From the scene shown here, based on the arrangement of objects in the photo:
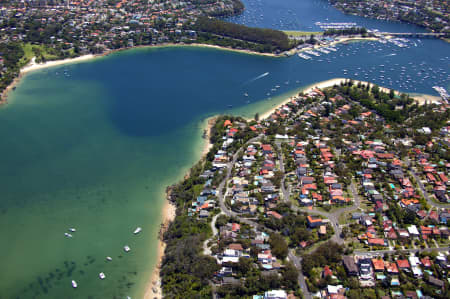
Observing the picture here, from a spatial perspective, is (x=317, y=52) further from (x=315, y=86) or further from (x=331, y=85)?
(x=315, y=86)

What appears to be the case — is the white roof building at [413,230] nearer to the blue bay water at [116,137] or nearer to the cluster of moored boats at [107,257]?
the blue bay water at [116,137]

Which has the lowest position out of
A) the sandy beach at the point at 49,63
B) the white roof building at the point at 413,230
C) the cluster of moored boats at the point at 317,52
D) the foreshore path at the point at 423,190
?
the white roof building at the point at 413,230

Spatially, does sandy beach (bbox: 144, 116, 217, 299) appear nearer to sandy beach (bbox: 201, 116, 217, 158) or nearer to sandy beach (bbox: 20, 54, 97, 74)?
sandy beach (bbox: 201, 116, 217, 158)

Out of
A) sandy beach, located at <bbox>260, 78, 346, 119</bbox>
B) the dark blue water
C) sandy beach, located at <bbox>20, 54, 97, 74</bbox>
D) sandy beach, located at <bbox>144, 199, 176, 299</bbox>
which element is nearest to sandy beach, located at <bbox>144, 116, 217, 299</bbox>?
sandy beach, located at <bbox>144, 199, 176, 299</bbox>

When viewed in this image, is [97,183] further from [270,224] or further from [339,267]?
[339,267]

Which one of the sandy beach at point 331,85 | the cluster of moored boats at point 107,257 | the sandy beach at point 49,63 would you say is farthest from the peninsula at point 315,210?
the sandy beach at point 49,63

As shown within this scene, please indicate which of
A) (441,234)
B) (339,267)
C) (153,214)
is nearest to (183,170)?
(153,214)

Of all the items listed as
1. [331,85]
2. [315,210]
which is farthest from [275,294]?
[331,85]
